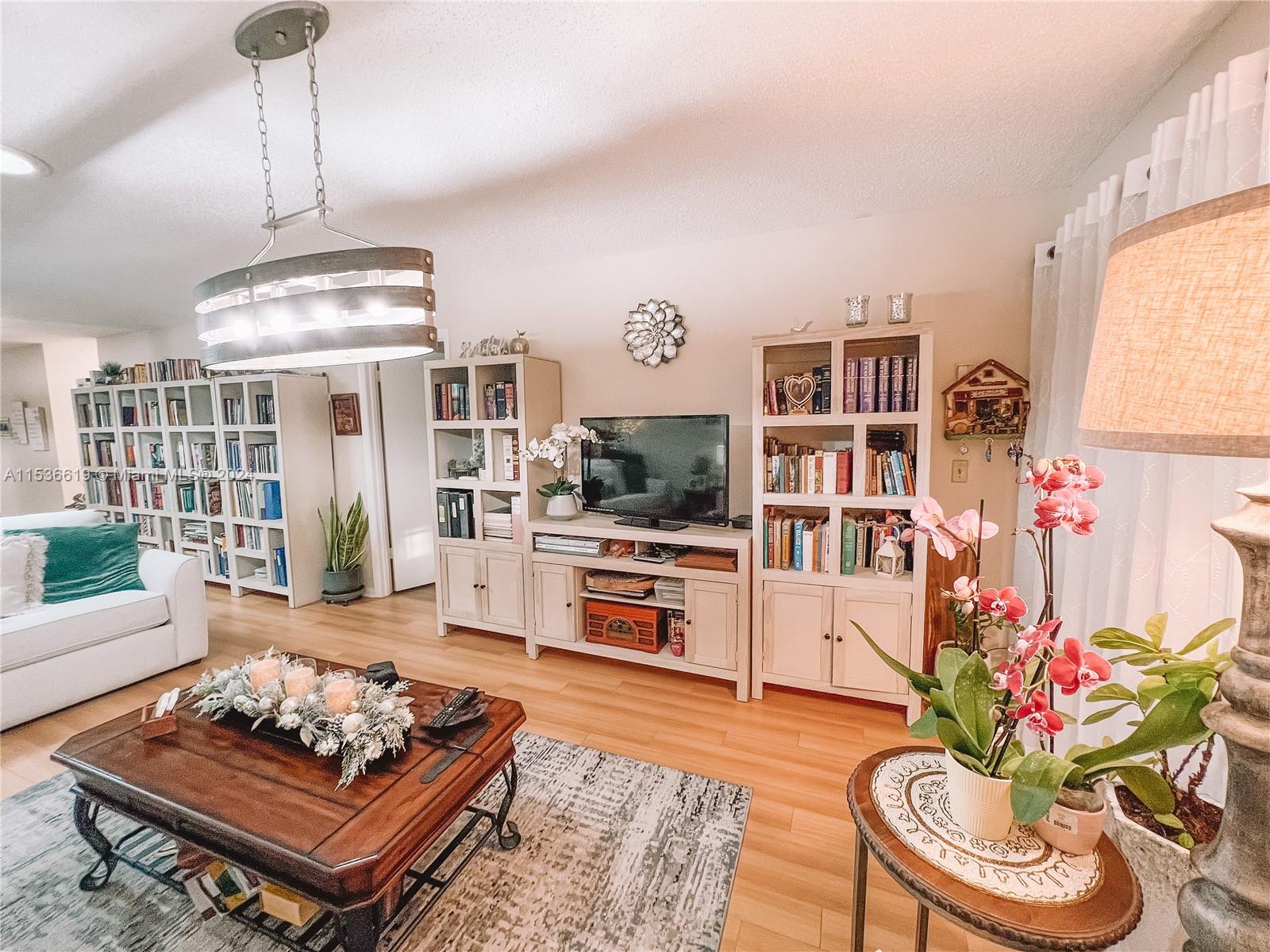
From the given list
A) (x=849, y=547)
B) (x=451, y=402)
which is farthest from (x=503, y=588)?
(x=849, y=547)

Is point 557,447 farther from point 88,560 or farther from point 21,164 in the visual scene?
point 88,560

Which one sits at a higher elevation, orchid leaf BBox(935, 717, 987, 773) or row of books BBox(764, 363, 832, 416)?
row of books BBox(764, 363, 832, 416)

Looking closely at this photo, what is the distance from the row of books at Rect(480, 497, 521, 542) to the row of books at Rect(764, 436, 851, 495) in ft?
4.96

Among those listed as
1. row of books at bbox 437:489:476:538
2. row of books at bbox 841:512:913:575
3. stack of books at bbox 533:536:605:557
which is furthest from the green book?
row of books at bbox 437:489:476:538

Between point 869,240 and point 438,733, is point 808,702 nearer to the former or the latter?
point 438,733

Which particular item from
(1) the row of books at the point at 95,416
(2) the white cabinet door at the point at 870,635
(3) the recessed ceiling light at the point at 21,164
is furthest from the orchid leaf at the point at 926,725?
(1) the row of books at the point at 95,416

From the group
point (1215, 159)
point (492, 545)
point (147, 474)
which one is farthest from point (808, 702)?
point (147, 474)

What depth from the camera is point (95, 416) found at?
4980mm

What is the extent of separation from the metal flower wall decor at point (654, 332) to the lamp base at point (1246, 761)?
2.47 m

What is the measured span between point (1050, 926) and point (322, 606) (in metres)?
4.52

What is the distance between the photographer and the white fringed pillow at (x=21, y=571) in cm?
248

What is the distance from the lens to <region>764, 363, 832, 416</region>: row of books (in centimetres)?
231

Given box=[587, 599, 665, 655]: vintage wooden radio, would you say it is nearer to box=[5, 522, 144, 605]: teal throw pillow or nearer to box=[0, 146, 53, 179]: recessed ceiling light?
box=[5, 522, 144, 605]: teal throw pillow

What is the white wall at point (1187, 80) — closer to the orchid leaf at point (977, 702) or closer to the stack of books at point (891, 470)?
the stack of books at point (891, 470)
